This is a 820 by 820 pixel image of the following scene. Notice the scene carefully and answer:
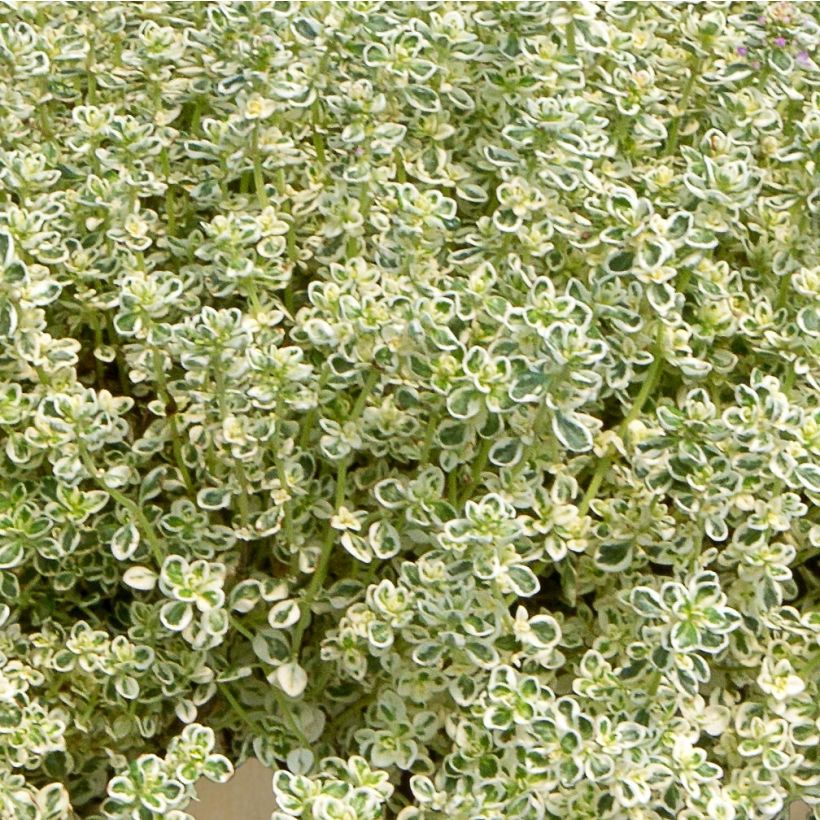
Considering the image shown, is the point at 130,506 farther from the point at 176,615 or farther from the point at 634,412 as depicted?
the point at 634,412

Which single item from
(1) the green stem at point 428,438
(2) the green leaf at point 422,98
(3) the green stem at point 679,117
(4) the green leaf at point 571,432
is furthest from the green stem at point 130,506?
(3) the green stem at point 679,117

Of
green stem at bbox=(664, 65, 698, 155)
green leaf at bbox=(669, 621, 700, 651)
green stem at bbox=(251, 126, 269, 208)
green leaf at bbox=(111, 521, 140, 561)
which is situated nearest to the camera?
green leaf at bbox=(669, 621, 700, 651)

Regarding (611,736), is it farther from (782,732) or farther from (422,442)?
(422,442)

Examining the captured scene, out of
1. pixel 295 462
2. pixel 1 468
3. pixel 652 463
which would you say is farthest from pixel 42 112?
pixel 652 463

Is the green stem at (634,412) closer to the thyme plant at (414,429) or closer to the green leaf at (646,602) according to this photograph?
the thyme plant at (414,429)

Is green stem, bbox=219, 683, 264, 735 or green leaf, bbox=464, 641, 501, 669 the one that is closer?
green leaf, bbox=464, 641, 501, 669

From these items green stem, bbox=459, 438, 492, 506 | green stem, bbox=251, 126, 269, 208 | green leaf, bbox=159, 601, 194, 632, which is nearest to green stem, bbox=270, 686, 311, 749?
green leaf, bbox=159, 601, 194, 632

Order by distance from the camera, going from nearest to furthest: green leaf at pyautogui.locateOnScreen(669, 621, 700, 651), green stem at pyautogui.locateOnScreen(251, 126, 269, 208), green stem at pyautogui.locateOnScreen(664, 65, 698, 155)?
green leaf at pyautogui.locateOnScreen(669, 621, 700, 651), green stem at pyautogui.locateOnScreen(251, 126, 269, 208), green stem at pyautogui.locateOnScreen(664, 65, 698, 155)

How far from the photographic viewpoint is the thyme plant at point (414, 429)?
4.17 ft

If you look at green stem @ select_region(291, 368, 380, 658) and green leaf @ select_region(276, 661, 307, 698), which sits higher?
green stem @ select_region(291, 368, 380, 658)

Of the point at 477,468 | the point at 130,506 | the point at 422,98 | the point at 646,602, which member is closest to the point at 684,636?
the point at 646,602

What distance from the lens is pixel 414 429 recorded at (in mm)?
1375

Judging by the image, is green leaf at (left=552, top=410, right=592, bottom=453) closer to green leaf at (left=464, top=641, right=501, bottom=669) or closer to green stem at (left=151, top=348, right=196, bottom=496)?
green leaf at (left=464, top=641, right=501, bottom=669)

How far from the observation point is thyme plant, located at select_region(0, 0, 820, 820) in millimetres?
1270
